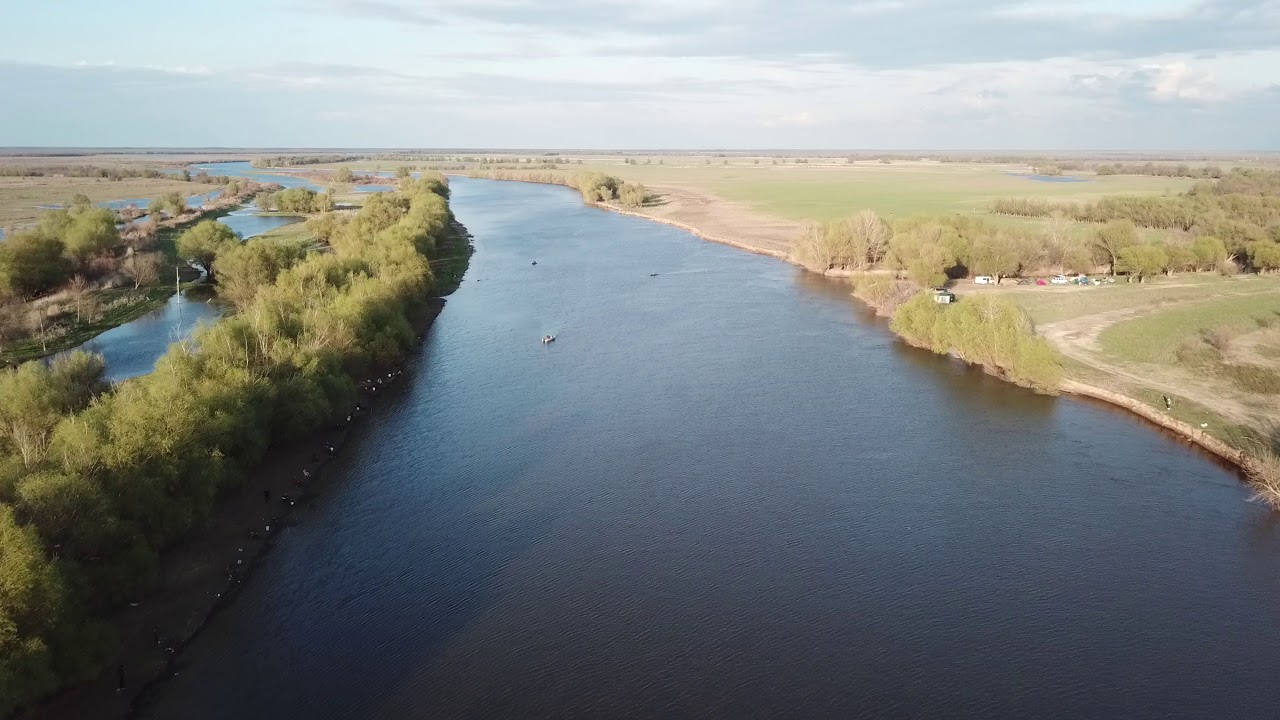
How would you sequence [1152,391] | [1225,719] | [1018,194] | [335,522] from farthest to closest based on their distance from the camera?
[1018,194] → [1152,391] → [335,522] → [1225,719]

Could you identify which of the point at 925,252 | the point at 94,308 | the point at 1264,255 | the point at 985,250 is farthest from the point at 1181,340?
the point at 94,308

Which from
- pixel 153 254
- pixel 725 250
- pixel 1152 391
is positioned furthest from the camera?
pixel 725 250

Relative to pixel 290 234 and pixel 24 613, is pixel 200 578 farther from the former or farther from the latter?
pixel 290 234

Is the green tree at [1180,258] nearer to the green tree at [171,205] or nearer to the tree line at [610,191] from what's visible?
the tree line at [610,191]

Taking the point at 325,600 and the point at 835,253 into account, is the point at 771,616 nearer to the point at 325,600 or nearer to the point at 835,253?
the point at 325,600

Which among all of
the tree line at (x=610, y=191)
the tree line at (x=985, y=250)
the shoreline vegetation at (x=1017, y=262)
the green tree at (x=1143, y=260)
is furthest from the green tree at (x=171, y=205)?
the green tree at (x=1143, y=260)

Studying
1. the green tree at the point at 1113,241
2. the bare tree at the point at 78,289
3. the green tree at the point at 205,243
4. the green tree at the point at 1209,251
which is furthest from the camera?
the green tree at the point at 1113,241

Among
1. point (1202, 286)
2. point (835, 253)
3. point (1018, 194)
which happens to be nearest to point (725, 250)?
point (835, 253)
